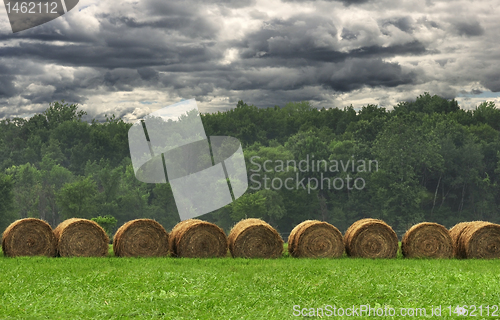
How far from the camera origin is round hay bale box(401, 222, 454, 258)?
17750 mm

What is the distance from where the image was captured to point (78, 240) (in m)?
16.9

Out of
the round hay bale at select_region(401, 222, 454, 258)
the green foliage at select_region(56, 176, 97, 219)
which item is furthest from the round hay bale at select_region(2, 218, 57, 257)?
the green foliage at select_region(56, 176, 97, 219)

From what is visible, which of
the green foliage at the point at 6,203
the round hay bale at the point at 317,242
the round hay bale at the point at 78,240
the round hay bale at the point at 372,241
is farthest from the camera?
the green foliage at the point at 6,203

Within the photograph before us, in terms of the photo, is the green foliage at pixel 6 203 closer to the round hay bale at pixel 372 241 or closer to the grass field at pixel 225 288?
the grass field at pixel 225 288

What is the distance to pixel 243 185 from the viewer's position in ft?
208

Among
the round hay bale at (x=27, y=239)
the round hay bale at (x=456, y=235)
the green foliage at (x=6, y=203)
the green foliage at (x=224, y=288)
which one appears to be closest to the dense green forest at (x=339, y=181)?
the green foliage at (x=6, y=203)

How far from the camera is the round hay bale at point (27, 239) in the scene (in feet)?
54.7

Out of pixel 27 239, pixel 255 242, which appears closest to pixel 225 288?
pixel 255 242

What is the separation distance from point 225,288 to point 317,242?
6.98m

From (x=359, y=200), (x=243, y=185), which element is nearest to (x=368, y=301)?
(x=243, y=185)

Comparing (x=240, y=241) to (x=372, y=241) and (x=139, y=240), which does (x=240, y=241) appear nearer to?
(x=139, y=240)

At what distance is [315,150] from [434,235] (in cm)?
5360

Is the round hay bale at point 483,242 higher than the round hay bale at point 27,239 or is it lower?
lower

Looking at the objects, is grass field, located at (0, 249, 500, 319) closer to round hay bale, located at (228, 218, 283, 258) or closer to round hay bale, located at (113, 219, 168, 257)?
round hay bale, located at (113, 219, 168, 257)
